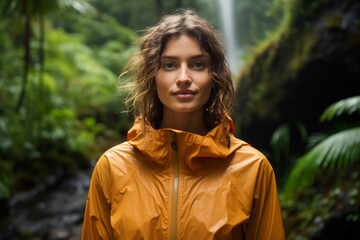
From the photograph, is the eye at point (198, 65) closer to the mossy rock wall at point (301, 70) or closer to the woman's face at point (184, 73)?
the woman's face at point (184, 73)

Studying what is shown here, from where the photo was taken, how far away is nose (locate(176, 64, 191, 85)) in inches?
68.8

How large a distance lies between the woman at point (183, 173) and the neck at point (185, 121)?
1cm

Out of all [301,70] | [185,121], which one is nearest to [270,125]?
[301,70]

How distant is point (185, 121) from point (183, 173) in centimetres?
28

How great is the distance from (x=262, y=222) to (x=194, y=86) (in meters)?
0.66

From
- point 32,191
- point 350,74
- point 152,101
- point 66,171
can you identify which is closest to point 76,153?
point 66,171

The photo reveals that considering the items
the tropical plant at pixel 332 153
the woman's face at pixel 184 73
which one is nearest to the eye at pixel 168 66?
the woman's face at pixel 184 73

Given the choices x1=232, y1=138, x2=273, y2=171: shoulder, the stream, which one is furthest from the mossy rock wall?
x1=232, y1=138, x2=273, y2=171: shoulder

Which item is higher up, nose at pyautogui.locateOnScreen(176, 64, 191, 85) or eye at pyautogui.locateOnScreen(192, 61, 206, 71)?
eye at pyautogui.locateOnScreen(192, 61, 206, 71)

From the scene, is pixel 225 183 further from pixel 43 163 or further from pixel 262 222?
pixel 43 163

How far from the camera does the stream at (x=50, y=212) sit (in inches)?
263

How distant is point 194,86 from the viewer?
1784mm

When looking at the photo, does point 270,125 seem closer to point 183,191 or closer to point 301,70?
point 301,70

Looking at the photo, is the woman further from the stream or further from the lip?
the stream
